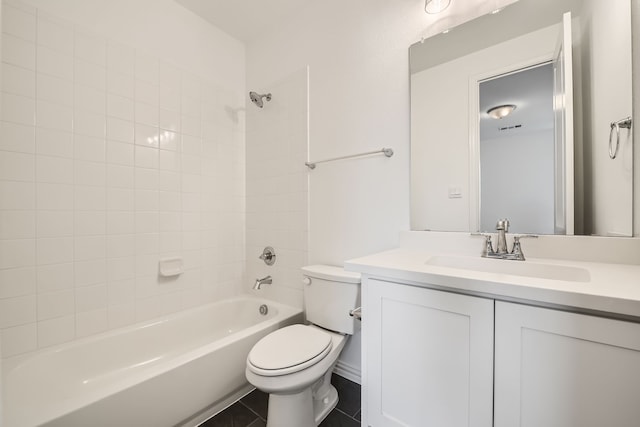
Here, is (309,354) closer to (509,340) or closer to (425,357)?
(425,357)

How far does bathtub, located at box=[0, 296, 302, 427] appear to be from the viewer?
0.96 metres

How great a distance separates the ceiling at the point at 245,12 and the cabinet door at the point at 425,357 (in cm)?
200

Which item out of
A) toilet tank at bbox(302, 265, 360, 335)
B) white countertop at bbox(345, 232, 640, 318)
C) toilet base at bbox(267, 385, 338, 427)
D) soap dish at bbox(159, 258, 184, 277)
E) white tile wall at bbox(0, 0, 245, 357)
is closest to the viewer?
white countertop at bbox(345, 232, 640, 318)

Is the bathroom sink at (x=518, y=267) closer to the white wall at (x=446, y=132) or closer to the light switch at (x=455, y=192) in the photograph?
the white wall at (x=446, y=132)

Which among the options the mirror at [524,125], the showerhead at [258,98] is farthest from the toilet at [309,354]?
the showerhead at [258,98]

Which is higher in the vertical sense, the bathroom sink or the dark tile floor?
the bathroom sink

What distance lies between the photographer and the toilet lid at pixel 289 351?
3.45ft

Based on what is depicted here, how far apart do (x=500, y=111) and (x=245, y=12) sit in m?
1.85

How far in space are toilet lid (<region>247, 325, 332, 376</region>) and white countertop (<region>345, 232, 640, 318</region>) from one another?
1.61 ft

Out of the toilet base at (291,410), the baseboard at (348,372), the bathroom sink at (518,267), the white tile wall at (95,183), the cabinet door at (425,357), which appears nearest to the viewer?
the cabinet door at (425,357)

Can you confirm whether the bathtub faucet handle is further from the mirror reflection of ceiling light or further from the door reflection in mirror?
the mirror reflection of ceiling light

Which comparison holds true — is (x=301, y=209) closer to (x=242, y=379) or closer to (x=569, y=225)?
(x=242, y=379)

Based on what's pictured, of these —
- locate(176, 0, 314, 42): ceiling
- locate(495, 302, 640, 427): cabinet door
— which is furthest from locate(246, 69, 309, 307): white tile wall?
locate(495, 302, 640, 427): cabinet door

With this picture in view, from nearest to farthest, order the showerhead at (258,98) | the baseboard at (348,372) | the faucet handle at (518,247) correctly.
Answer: the faucet handle at (518,247) → the baseboard at (348,372) → the showerhead at (258,98)
